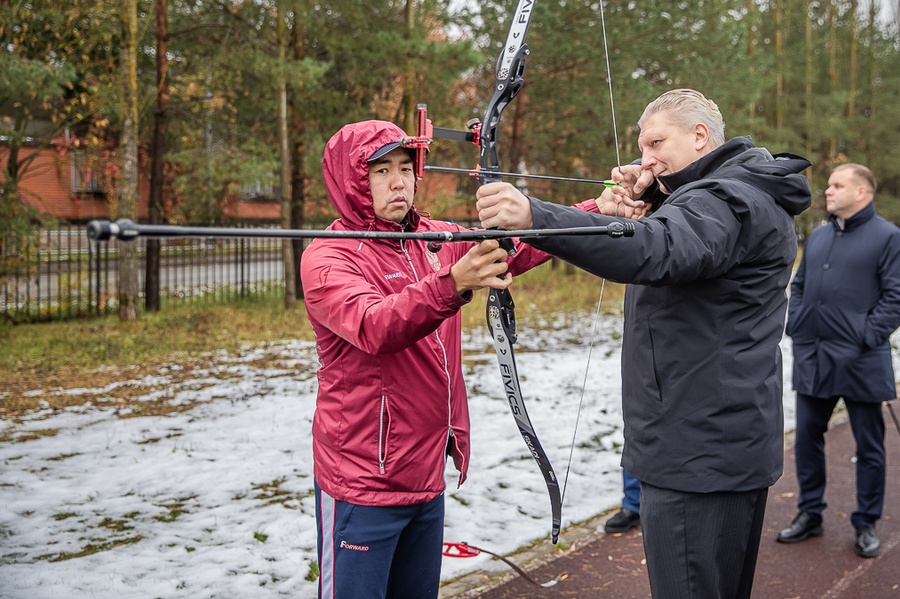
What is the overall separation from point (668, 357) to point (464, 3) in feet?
43.2

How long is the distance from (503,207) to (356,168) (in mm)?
862

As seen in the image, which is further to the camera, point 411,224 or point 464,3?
point 464,3

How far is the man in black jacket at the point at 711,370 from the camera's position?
7.23 feet

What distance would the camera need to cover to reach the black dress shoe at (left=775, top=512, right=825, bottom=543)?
4.61 metres

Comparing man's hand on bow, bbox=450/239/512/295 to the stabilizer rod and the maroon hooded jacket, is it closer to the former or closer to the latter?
the stabilizer rod

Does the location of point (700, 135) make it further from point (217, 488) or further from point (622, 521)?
point (217, 488)

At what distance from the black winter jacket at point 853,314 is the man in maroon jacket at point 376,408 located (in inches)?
115

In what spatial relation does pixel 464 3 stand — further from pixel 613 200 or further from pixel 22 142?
pixel 613 200

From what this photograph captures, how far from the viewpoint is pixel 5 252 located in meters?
→ 9.84

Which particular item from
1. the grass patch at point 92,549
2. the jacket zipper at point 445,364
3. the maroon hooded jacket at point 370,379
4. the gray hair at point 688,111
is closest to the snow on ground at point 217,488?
the grass patch at point 92,549

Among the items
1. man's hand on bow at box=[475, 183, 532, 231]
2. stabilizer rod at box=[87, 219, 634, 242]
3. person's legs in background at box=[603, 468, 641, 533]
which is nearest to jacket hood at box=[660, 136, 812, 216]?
stabilizer rod at box=[87, 219, 634, 242]

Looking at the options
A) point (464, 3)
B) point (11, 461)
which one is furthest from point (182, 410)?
point (464, 3)

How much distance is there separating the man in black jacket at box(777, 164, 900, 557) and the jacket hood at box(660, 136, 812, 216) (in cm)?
258

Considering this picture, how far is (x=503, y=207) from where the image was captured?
1.75m
